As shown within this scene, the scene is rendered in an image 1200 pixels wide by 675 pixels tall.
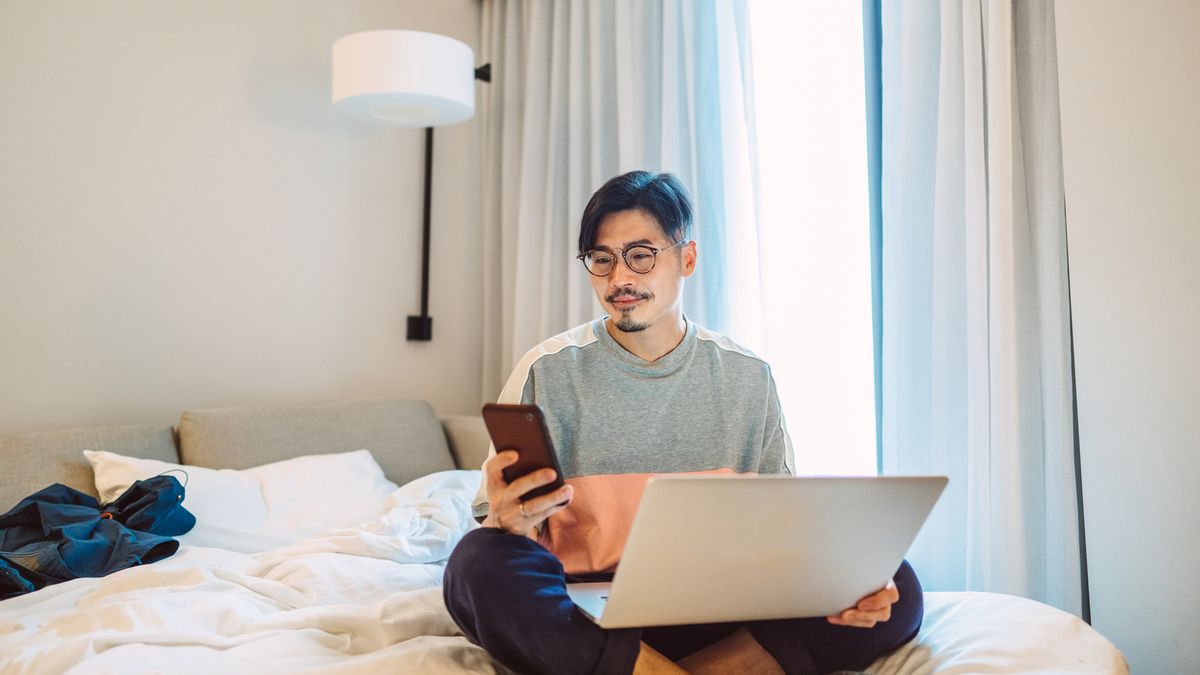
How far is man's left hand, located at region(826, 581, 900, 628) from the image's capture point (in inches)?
49.6

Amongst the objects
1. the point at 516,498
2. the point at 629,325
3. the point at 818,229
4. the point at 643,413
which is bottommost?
the point at 516,498

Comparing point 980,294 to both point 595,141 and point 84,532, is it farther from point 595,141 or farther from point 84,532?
point 84,532

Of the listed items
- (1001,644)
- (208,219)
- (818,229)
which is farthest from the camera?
(208,219)

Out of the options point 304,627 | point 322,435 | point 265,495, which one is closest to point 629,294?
point 304,627

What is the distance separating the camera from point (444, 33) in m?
3.37

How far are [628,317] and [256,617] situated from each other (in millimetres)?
758

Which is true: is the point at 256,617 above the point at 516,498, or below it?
below

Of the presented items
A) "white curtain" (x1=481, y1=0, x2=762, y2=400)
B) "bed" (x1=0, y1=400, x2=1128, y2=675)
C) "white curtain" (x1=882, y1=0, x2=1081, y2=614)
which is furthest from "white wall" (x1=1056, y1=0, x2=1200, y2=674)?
"white curtain" (x1=481, y1=0, x2=762, y2=400)

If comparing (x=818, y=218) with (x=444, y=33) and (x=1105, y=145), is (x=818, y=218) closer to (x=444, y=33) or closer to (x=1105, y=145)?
(x=1105, y=145)

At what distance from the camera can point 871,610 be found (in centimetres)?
126

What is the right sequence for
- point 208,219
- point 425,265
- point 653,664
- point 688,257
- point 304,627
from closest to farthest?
point 653,664
point 304,627
point 688,257
point 208,219
point 425,265

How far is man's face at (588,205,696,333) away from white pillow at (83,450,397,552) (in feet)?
3.14

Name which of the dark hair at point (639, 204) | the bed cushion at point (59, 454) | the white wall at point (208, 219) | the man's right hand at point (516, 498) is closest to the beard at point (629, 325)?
the dark hair at point (639, 204)

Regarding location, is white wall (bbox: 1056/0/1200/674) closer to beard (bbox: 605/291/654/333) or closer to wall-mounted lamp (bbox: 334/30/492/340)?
beard (bbox: 605/291/654/333)
